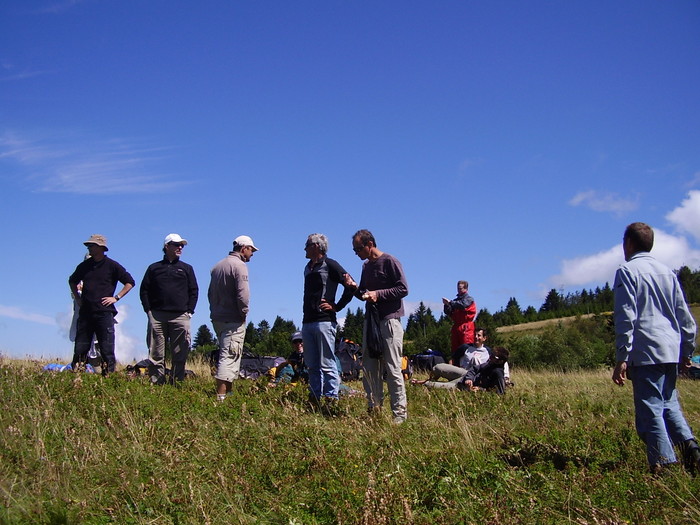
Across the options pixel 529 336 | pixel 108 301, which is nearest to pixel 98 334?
pixel 108 301

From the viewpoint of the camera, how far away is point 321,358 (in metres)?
6.96

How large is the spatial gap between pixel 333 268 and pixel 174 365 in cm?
299

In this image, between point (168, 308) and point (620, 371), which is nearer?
point (620, 371)

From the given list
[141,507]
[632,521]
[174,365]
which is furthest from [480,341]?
[141,507]

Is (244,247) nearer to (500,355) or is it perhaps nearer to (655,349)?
(500,355)

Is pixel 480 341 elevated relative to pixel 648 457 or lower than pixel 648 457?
elevated

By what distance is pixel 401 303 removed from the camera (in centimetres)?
661

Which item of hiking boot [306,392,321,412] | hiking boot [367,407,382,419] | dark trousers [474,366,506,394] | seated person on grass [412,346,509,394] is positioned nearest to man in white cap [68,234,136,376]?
hiking boot [306,392,321,412]

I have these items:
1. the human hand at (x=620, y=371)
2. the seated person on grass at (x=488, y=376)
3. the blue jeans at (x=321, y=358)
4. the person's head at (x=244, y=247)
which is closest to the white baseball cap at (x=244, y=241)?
the person's head at (x=244, y=247)

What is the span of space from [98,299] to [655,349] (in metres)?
7.04

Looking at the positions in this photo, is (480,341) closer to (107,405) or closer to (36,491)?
(107,405)

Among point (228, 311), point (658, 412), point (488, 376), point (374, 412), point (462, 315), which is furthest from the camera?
point (462, 315)

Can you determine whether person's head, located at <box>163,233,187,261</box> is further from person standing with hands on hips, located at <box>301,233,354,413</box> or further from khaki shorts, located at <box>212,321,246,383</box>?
person standing with hands on hips, located at <box>301,233,354,413</box>

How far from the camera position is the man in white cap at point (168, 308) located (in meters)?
8.36
